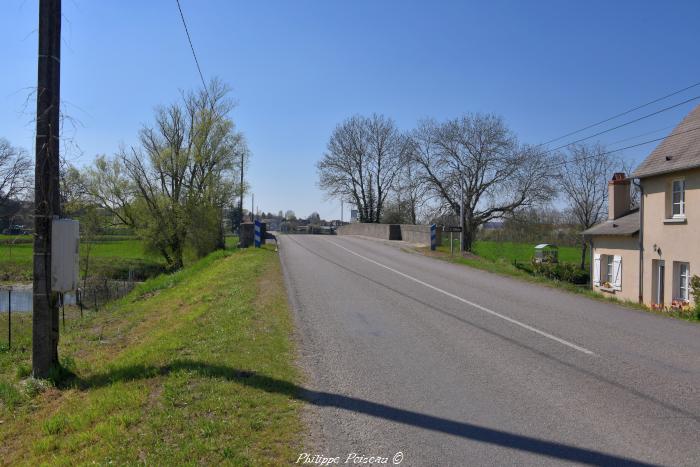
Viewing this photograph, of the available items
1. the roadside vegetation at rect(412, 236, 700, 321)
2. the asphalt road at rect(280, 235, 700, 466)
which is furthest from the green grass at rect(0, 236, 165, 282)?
the asphalt road at rect(280, 235, 700, 466)

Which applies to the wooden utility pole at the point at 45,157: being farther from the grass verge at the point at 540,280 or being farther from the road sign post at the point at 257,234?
the road sign post at the point at 257,234

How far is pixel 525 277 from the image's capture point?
18.7 metres

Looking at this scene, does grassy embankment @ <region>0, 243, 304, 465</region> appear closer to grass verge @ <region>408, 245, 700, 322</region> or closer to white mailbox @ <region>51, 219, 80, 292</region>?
white mailbox @ <region>51, 219, 80, 292</region>

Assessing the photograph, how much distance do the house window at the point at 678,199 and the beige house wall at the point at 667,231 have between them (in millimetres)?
145

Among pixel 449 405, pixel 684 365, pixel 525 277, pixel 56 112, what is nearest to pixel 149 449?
pixel 449 405

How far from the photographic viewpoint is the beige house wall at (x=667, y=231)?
61.1 feet

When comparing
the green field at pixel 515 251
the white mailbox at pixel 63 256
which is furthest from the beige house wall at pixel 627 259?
the white mailbox at pixel 63 256

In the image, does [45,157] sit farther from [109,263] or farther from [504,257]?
[504,257]

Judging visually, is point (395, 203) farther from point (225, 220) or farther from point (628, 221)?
point (628, 221)

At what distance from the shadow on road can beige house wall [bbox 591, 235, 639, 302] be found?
70.9 feet

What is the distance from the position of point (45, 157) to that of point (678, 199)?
67.8 feet

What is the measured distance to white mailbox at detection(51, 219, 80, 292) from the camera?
6.82 m

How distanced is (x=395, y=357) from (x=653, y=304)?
58.8 feet

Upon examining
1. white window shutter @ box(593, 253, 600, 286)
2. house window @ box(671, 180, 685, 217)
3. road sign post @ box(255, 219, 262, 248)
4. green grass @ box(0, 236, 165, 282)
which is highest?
house window @ box(671, 180, 685, 217)
